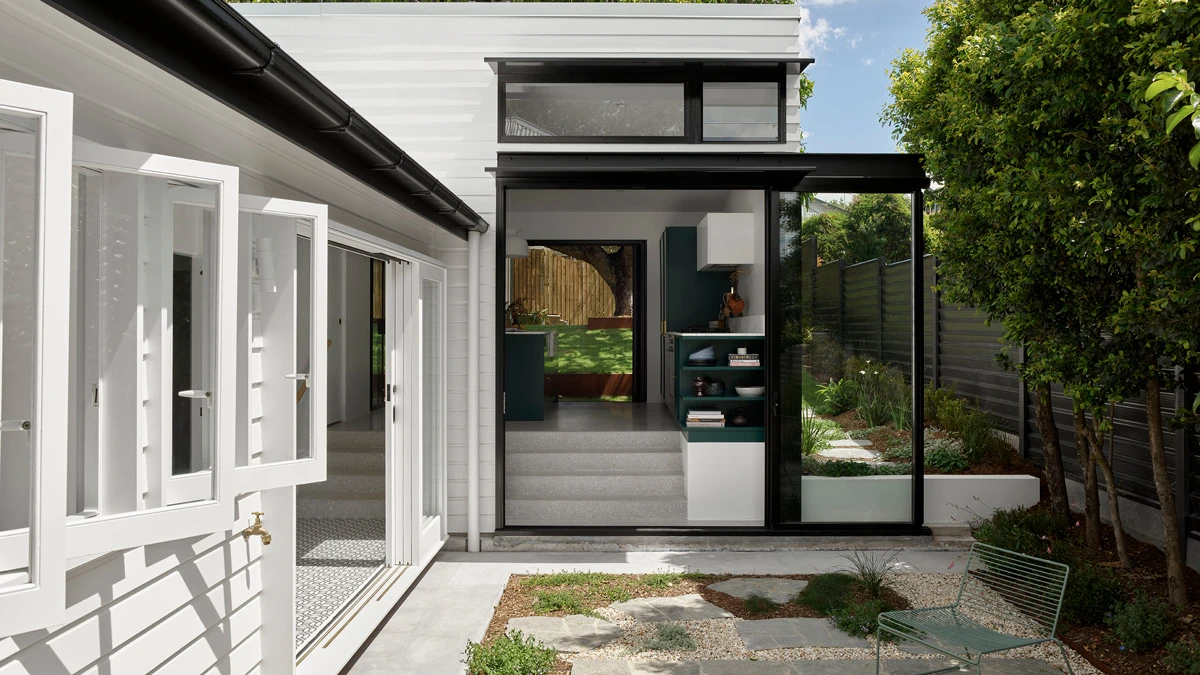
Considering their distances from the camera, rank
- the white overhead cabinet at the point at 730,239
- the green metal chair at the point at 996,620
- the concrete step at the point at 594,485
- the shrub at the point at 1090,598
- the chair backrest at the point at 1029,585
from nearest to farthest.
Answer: the green metal chair at the point at 996,620 < the chair backrest at the point at 1029,585 < the shrub at the point at 1090,598 < the concrete step at the point at 594,485 < the white overhead cabinet at the point at 730,239

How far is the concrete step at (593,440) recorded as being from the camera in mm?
6703

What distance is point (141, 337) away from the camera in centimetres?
214

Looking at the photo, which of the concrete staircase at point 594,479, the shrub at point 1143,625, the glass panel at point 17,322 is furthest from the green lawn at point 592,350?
the glass panel at point 17,322

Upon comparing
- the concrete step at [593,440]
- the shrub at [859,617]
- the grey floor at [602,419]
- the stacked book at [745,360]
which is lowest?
the shrub at [859,617]

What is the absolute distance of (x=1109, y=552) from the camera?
16.1 feet

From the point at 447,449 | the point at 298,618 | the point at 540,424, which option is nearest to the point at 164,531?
the point at 298,618

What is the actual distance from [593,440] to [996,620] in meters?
3.35

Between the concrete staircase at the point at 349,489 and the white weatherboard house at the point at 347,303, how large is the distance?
3 cm

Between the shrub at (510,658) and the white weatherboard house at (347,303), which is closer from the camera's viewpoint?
the white weatherboard house at (347,303)

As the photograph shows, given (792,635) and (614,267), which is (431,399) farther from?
(614,267)

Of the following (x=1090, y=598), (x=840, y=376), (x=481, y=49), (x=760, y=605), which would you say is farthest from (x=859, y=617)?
(x=481, y=49)

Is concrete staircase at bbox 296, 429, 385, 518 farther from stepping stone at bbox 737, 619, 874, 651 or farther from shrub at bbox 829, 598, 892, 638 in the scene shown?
shrub at bbox 829, 598, 892, 638

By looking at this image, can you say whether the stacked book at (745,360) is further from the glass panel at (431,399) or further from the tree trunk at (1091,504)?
the glass panel at (431,399)

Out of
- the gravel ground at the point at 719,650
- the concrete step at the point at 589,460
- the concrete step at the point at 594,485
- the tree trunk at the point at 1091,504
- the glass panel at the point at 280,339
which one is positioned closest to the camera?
the glass panel at the point at 280,339
